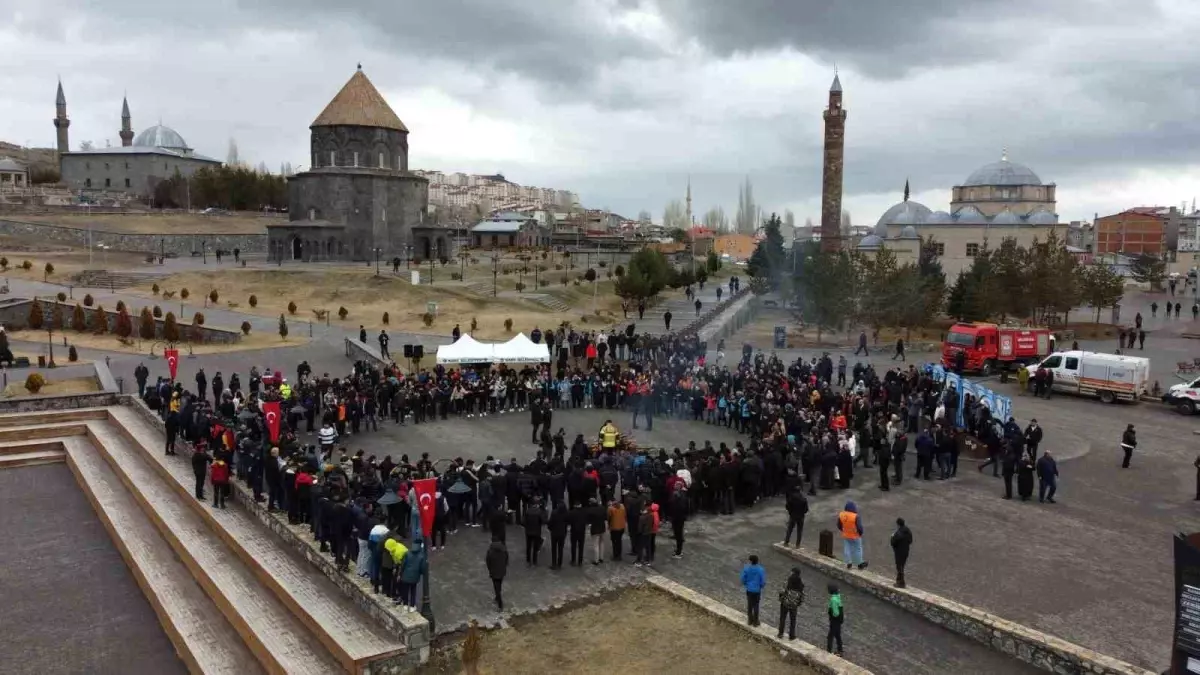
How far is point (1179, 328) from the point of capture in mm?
44875

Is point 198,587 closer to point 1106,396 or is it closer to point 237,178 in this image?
point 1106,396

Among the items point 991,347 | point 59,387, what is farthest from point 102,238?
point 991,347

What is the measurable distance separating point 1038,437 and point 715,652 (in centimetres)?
1065

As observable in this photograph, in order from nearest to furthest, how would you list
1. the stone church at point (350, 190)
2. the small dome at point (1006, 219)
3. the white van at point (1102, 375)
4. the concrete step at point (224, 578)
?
the concrete step at point (224, 578) < the white van at point (1102, 375) < the stone church at point (350, 190) < the small dome at point (1006, 219)

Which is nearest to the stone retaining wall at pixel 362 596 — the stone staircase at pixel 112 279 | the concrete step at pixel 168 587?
the concrete step at pixel 168 587

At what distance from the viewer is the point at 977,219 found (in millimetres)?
69500

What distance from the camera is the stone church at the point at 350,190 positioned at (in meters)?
60.5

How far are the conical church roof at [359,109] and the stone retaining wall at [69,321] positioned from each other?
30.8 meters

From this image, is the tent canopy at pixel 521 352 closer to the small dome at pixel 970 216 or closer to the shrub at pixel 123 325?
the shrub at pixel 123 325

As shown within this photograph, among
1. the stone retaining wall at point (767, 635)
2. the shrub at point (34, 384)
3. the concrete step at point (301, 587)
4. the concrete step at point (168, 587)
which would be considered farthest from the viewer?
the shrub at point (34, 384)

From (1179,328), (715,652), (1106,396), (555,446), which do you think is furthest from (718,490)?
(1179,328)

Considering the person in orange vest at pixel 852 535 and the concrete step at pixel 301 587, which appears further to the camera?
the person in orange vest at pixel 852 535

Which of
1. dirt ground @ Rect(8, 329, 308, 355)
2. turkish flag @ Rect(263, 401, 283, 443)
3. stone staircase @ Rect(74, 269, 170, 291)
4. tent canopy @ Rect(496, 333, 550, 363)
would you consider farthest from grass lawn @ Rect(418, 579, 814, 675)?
stone staircase @ Rect(74, 269, 170, 291)

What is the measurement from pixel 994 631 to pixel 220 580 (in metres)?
10.3
